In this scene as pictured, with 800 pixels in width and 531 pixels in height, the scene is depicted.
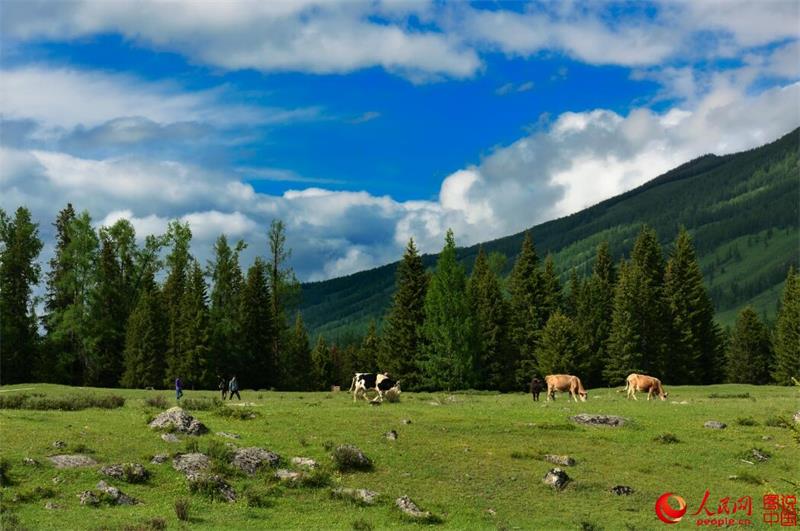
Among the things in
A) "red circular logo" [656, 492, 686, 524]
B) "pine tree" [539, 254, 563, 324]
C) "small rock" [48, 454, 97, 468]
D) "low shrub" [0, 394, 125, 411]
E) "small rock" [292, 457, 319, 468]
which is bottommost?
"red circular logo" [656, 492, 686, 524]

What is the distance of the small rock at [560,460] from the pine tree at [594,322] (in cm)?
5372

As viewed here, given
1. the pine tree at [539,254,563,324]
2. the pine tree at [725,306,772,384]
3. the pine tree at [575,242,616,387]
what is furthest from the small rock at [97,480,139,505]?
the pine tree at [725,306,772,384]

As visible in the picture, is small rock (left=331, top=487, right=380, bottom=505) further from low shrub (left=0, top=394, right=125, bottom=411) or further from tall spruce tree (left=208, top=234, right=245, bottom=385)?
tall spruce tree (left=208, top=234, right=245, bottom=385)

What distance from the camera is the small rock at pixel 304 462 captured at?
26141 mm

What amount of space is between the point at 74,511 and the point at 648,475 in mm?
20880

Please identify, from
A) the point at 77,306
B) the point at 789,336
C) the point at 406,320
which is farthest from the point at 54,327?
the point at 789,336

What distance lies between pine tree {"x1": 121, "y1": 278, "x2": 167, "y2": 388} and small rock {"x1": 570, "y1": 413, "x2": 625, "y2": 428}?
56.2 metres

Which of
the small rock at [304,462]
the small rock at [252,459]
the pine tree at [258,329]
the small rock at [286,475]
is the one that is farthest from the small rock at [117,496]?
the pine tree at [258,329]

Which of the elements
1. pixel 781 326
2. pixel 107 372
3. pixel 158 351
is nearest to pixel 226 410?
pixel 158 351

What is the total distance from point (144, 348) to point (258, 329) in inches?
539

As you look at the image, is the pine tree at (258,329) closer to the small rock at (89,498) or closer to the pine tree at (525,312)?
the pine tree at (525,312)

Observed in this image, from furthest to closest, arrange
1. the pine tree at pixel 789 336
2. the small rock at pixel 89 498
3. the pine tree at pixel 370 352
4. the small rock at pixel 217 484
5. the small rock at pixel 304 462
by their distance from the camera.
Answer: the pine tree at pixel 370 352 → the pine tree at pixel 789 336 → the small rock at pixel 304 462 → the small rock at pixel 217 484 → the small rock at pixel 89 498

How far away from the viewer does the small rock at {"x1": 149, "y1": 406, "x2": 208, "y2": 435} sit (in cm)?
2875

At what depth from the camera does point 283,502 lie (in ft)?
76.7
